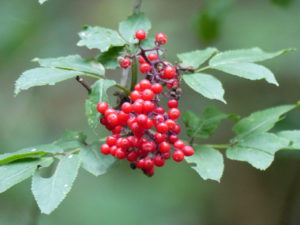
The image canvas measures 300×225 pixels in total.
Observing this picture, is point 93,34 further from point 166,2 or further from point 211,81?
point 166,2

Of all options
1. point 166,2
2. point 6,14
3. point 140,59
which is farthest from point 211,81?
point 166,2

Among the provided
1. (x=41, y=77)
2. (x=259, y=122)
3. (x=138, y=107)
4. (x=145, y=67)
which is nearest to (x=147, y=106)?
(x=138, y=107)

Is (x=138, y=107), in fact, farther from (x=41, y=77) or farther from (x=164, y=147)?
(x=41, y=77)

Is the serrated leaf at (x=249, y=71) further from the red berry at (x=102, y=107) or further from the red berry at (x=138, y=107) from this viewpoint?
the red berry at (x=102, y=107)

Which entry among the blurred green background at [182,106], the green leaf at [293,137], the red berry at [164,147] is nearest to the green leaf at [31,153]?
the red berry at [164,147]

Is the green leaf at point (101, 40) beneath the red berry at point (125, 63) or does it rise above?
above

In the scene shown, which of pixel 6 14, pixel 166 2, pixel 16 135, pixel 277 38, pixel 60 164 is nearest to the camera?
pixel 60 164

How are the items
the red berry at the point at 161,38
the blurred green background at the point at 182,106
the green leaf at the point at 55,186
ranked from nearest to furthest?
the green leaf at the point at 55,186, the red berry at the point at 161,38, the blurred green background at the point at 182,106
